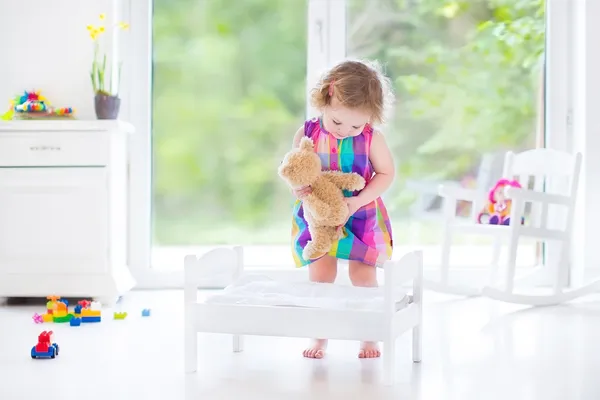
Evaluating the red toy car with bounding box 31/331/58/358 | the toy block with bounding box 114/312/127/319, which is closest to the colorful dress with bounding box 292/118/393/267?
the red toy car with bounding box 31/331/58/358

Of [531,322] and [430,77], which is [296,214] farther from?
[430,77]

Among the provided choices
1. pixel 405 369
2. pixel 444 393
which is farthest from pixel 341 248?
pixel 444 393

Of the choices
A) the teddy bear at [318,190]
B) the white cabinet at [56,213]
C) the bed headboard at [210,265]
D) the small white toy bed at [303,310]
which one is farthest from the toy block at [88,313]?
the teddy bear at [318,190]

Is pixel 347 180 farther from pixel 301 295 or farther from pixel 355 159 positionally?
pixel 301 295

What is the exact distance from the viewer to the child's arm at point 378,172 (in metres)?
2.11

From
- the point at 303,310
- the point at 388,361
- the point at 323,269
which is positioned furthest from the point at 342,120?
the point at 388,361

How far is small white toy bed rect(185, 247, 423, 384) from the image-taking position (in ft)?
5.93

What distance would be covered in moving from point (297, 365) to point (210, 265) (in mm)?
338

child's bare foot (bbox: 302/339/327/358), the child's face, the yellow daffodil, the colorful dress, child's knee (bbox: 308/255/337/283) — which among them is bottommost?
child's bare foot (bbox: 302/339/327/358)

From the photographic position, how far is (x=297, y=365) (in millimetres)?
2025

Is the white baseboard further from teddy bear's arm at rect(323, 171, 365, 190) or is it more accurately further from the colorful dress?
teddy bear's arm at rect(323, 171, 365, 190)

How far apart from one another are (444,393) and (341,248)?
1.77 ft

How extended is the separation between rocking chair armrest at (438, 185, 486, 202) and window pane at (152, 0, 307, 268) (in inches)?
29.7

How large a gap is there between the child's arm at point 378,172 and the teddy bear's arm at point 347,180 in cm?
3
